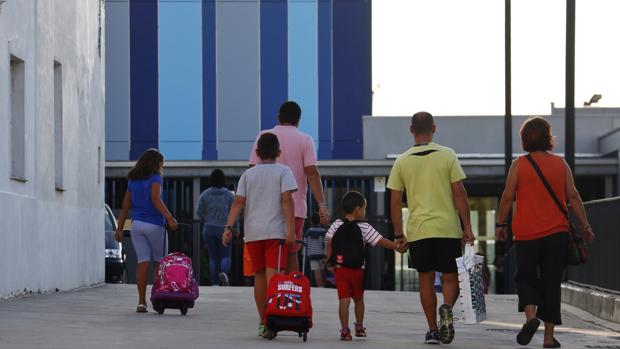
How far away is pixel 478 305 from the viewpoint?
41.0 ft

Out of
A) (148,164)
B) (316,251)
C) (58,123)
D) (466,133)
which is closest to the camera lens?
(148,164)

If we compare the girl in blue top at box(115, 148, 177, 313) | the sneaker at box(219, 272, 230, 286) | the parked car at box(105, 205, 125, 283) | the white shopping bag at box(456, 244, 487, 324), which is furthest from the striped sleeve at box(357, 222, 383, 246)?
the parked car at box(105, 205, 125, 283)

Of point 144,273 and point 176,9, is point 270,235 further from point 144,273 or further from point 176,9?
point 176,9

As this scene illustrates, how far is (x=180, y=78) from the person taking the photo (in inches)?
1628

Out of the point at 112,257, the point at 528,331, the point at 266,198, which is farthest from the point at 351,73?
the point at 528,331

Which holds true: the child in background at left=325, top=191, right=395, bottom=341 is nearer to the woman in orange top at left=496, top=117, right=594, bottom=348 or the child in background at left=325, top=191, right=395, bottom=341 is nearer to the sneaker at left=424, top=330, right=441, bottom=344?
the sneaker at left=424, top=330, right=441, bottom=344

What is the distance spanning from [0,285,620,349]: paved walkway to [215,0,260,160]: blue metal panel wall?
20.9 m

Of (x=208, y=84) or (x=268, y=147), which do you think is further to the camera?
(x=208, y=84)

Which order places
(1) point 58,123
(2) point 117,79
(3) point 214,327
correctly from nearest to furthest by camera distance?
(3) point 214,327 < (1) point 58,123 < (2) point 117,79

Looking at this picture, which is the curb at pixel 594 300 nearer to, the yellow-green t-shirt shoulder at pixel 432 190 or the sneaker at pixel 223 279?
the yellow-green t-shirt shoulder at pixel 432 190

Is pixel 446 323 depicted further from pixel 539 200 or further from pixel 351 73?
pixel 351 73

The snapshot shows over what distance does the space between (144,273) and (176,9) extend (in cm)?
2608

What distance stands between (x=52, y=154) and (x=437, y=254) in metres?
9.79

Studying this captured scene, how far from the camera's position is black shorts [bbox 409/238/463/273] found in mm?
11961
